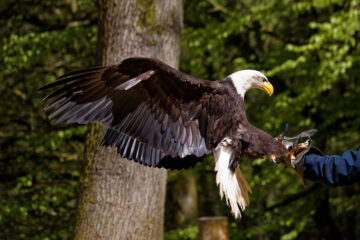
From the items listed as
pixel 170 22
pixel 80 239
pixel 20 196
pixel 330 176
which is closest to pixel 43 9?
pixel 20 196

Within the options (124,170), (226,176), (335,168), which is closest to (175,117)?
(226,176)

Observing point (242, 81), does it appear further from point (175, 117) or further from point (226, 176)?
point (226, 176)

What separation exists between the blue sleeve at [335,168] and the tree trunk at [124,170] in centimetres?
128

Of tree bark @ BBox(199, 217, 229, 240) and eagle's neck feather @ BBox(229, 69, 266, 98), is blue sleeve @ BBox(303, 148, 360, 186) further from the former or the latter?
tree bark @ BBox(199, 217, 229, 240)

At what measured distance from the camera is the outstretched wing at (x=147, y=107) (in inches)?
89.8

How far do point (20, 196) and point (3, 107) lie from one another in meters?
1.52

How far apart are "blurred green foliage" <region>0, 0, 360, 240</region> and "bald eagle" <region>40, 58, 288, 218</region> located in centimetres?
359

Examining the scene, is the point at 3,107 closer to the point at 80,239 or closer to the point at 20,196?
the point at 20,196

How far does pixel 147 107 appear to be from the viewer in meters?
2.46

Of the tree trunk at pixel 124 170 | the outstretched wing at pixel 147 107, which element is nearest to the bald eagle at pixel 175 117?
the outstretched wing at pixel 147 107

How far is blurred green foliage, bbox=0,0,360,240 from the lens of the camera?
589 cm

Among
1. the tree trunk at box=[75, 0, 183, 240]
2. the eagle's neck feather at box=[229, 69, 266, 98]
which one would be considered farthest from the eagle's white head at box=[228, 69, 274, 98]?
the tree trunk at box=[75, 0, 183, 240]

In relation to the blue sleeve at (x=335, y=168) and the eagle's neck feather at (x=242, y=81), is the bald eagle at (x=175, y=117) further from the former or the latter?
the blue sleeve at (x=335, y=168)

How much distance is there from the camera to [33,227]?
241 inches
